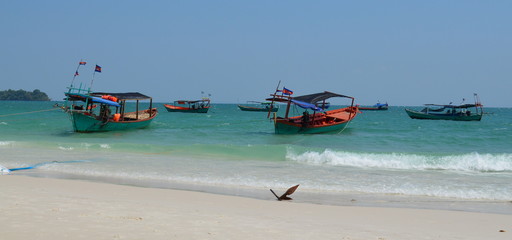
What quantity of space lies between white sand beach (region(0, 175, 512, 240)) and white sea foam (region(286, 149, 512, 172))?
7627mm

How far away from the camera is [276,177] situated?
12367mm

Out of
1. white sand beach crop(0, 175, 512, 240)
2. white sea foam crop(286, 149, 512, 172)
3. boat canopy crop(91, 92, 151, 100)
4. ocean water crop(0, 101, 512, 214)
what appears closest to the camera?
white sand beach crop(0, 175, 512, 240)

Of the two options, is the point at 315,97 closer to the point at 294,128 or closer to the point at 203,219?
the point at 294,128

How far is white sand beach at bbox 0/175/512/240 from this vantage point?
583cm

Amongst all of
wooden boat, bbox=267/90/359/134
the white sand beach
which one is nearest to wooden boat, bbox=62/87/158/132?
wooden boat, bbox=267/90/359/134

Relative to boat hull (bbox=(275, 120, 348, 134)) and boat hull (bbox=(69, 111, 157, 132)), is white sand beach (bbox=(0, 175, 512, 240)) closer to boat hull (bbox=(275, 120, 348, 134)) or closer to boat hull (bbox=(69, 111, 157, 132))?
boat hull (bbox=(69, 111, 157, 132))

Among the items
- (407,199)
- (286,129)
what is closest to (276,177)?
(407,199)

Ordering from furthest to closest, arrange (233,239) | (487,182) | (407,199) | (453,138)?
(453,138) < (487,182) < (407,199) < (233,239)

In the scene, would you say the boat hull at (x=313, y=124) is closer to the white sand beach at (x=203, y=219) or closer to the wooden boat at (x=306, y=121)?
the wooden boat at (x=306, y=121)

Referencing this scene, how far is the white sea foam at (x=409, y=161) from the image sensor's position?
15.5 meters

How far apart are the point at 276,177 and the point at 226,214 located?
518 cm

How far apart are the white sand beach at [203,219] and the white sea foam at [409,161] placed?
25.0 feet

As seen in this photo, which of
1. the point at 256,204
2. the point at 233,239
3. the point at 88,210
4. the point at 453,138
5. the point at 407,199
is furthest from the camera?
the point at 453,138

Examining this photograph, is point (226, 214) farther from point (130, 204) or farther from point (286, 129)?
point (286, 129)
